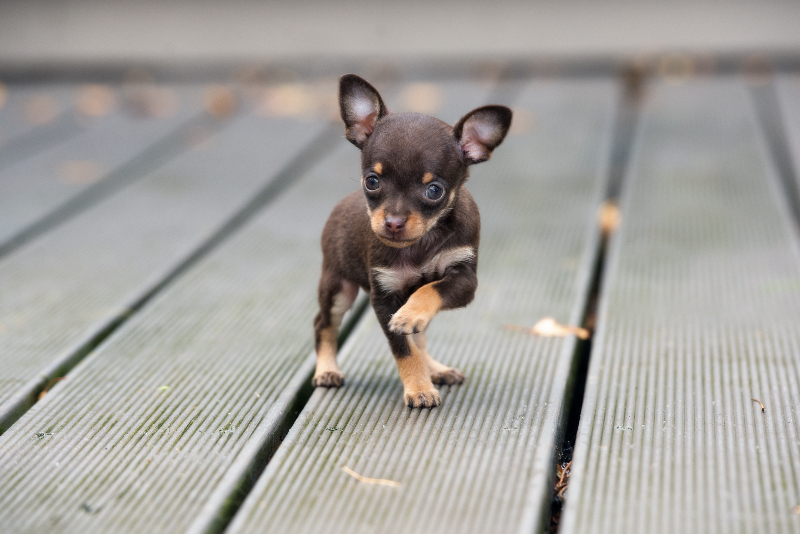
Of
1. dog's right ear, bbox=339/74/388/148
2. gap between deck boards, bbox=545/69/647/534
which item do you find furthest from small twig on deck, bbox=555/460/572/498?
dog's right ear, bbox=339/74/388/148

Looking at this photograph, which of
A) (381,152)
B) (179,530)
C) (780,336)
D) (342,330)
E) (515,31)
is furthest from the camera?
(515,31)

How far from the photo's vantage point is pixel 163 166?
587 cm

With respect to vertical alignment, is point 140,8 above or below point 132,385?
above

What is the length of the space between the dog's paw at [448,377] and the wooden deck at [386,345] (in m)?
0.03

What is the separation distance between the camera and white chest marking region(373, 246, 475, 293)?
2.65 metres

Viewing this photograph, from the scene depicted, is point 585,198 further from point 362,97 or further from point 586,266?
point 362,97

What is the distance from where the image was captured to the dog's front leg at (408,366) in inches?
106

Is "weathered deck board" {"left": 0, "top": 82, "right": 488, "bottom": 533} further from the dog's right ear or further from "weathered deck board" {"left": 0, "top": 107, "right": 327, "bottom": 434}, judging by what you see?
the dog's right ear

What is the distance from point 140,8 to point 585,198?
4888 millimetres

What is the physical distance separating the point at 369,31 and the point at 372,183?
18.6 feet

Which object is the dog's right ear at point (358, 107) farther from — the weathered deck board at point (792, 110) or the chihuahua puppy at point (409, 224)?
the weathered deck board at point (792, 110)

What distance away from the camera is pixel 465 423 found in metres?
2.58

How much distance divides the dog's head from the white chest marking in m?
0.13

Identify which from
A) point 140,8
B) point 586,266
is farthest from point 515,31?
point 586,266
